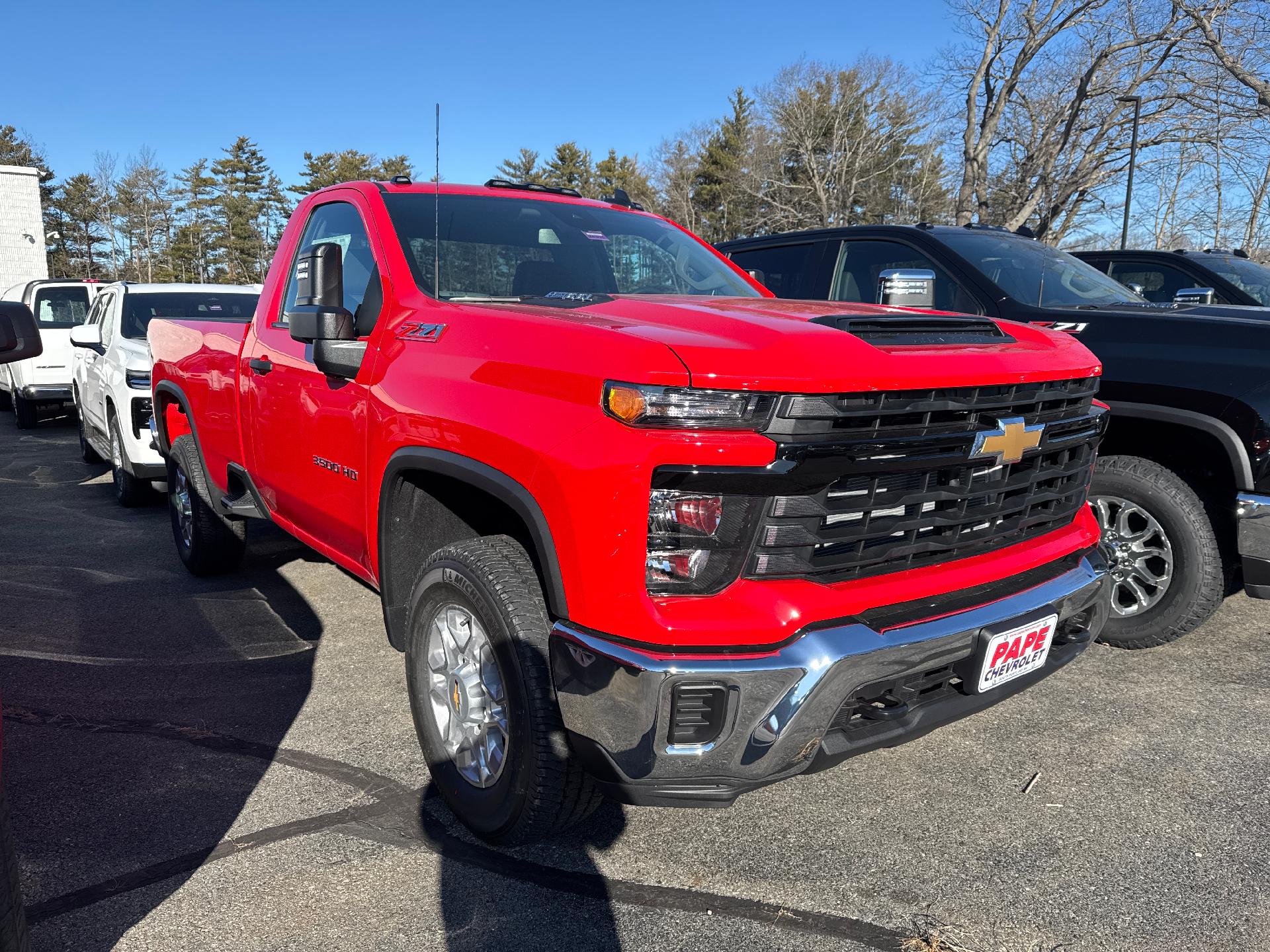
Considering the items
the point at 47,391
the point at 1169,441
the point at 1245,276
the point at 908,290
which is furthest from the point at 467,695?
the point at 47,391

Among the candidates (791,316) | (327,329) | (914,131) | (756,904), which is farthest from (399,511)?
(914,131)

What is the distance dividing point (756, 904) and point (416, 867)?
95 cm

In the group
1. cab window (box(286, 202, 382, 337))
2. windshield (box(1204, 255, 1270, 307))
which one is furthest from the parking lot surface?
windshield (box(1204, 255, 1270, 307))

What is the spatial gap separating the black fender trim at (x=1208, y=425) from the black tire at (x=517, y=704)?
2.91m

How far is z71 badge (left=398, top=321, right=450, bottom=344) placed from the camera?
278 centimetres

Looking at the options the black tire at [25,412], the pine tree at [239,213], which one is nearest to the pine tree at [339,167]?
the pine tree at [239,213]

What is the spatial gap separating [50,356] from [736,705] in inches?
517

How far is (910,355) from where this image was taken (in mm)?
2305

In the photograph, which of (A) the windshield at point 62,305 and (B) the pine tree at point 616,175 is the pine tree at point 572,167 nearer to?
(B) the pine tree at point 616,175

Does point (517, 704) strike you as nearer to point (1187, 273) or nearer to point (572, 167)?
point (1187, 273)

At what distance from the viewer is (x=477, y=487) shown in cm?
260

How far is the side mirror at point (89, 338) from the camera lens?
322 inches

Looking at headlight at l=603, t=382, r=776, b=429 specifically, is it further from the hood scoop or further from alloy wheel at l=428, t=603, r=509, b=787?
alloy wheel at l=428, t=603, r=509, b=787

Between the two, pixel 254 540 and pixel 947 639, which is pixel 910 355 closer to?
pixel 947 639
